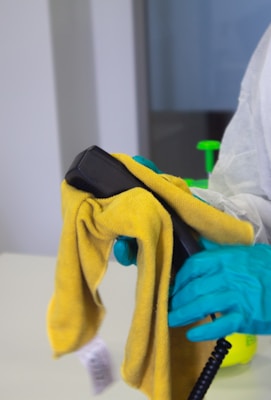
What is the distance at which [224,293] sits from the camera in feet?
1.30

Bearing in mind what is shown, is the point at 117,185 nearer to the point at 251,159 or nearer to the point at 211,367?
the point at 211,367

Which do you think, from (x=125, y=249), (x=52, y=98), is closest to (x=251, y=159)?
(x=125, y=249)

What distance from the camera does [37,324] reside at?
0.77 metres

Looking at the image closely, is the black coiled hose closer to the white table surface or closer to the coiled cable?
the coiled cable

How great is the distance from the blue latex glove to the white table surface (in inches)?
8.1

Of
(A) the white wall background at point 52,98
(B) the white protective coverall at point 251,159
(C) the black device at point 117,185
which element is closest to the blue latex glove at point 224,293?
(C) the black device at point 117,185

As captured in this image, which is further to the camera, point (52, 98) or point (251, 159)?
A: point (52, 98)

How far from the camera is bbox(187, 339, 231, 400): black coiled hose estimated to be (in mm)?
438

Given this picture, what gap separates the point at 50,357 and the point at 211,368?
0.30 metres

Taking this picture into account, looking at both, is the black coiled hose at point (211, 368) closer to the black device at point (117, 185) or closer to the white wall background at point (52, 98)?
the black device at point (117, 185)

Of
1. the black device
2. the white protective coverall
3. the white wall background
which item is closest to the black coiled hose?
the black device

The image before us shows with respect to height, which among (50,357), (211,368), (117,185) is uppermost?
(117,185)

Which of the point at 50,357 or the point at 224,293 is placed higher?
the point at 224,293

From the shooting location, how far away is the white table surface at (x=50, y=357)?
610 mm
